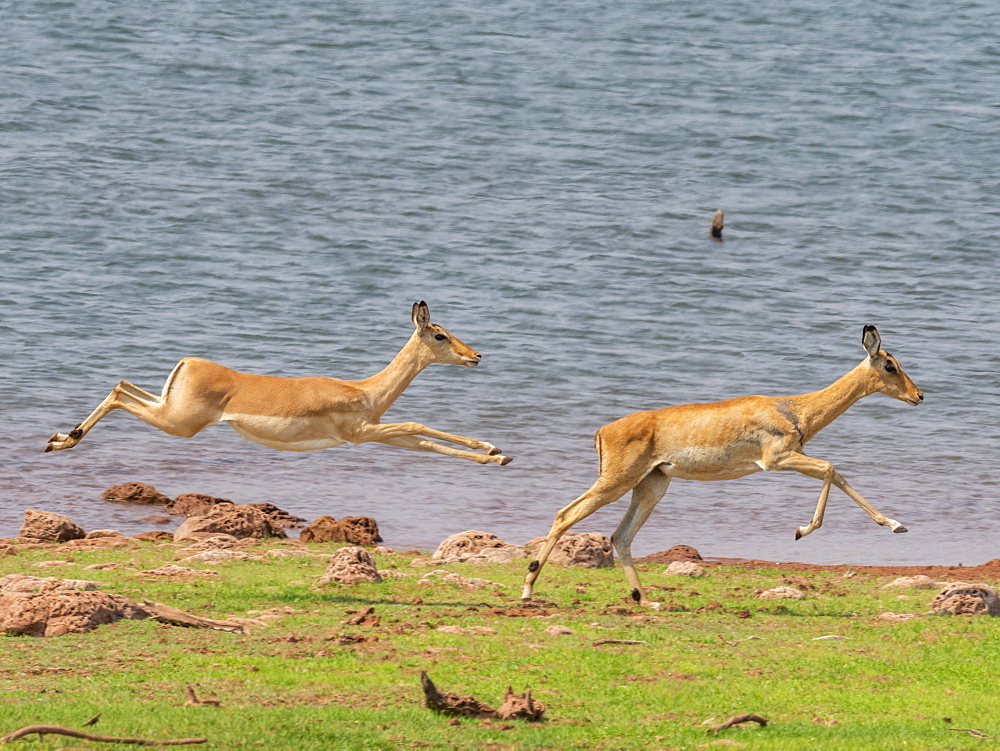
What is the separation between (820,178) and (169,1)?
25.8 m

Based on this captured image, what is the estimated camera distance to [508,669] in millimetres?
9828

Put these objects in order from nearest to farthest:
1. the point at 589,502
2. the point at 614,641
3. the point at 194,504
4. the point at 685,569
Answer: the point at 614,641
the point at 589,502
the point at 685,569
the point at 194,504

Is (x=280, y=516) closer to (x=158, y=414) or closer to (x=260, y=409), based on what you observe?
(x=158, y=414)

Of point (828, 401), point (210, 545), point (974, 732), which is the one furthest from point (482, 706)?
point (210, 545)

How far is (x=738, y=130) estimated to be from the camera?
142ft

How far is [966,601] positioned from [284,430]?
607 centimetres

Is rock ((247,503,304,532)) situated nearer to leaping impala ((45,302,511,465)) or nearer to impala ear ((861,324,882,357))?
leaping impala ((45,302,511,465))

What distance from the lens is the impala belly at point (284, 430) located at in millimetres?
12752

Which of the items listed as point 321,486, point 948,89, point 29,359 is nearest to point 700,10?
point 948,89

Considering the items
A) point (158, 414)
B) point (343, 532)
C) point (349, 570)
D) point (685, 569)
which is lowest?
point (343, 532)

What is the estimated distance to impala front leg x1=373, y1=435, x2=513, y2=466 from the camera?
42.4ft

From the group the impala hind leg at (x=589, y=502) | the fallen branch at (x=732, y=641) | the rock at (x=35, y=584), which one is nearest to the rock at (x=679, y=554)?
the impala hind leg at (x=589, y=502)

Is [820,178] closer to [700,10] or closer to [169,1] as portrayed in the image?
[700,10]

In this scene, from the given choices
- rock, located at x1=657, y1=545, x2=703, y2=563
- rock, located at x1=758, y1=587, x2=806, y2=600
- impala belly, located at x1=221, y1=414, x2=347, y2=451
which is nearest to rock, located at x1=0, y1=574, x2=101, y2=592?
impala belly, located at x1=221, y1=414, x2=347, y2=451
